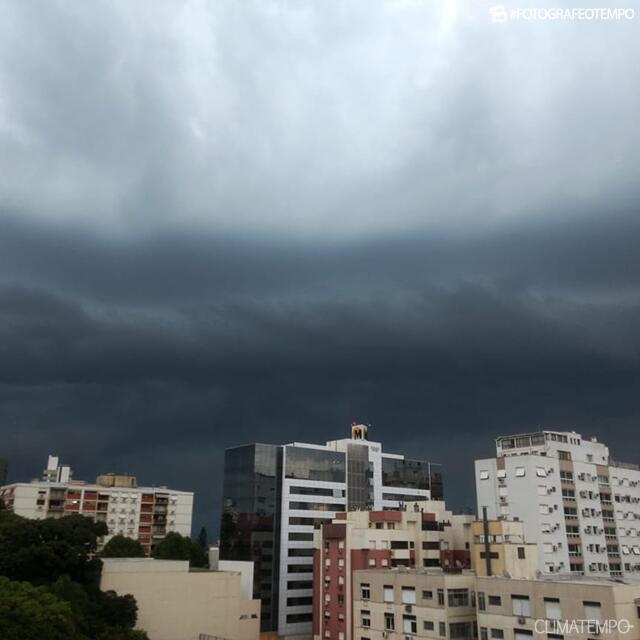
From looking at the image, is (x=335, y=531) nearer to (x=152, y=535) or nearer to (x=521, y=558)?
(x=521, y=558)

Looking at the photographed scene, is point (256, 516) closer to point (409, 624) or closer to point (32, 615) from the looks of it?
point (409, 624)

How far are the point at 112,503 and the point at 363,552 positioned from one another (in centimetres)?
7546

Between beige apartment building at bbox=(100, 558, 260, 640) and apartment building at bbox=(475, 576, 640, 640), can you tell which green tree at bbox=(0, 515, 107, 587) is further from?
apartment building at bbox=(475, 576, 640, 640)

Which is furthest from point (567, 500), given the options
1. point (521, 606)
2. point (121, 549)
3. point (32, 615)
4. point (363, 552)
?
point (32, 615)

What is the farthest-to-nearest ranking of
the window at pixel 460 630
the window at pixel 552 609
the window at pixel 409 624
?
the window at pixel 409 624
the window at pixel 460 630
the window at pixel 552 609

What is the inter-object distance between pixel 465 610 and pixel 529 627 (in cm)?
959

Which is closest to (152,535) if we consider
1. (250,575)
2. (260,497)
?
(260,497)

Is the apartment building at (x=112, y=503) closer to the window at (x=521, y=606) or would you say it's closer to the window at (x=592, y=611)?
the window at (x=521, y=606)

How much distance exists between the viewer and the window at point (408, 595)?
6300cm

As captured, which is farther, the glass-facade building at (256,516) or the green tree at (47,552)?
the glass-facade building at (256,516)

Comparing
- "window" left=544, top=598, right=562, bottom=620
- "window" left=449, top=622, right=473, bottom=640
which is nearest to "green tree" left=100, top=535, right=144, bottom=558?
"window" left=449, top=622, right=473, bottom=640

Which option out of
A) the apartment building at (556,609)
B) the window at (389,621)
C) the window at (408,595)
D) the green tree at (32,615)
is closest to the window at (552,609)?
the apartment building at (556,609)

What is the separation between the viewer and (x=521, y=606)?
5269 centimetres

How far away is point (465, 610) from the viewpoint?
60312 millimetres
